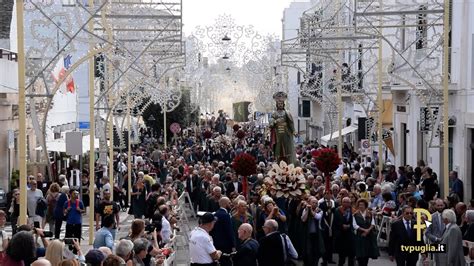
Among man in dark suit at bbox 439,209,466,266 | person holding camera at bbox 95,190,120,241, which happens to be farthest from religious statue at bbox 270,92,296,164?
man in dark suit at bbox 439,209,466,266

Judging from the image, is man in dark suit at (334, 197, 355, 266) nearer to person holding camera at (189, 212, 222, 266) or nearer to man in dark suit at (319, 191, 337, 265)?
man in dark suit at (319, 191, 337, 265)

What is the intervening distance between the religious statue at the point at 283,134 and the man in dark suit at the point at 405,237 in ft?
27.6

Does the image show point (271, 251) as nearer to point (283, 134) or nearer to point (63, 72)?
point (283, 134)

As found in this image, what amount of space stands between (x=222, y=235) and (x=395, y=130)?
24870mm

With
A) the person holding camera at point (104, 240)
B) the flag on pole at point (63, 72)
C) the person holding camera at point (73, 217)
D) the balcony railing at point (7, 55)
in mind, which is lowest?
the person holding camera at point (73, 217)

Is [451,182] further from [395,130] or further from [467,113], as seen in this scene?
[395,130]

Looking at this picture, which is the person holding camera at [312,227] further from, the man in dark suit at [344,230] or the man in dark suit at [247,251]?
the man in dark suit at [247,251]

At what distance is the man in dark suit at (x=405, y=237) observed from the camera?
18000mm

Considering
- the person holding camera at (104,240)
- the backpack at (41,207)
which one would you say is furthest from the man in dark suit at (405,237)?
the backpack at (41,207)


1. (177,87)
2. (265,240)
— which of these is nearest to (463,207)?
(265,240)

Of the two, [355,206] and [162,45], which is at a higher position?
[162,45]

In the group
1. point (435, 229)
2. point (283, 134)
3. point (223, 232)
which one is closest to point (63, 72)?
point (283, 134)

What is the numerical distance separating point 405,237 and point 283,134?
351 inches

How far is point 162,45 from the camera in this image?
35625 millimetres
